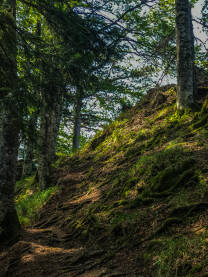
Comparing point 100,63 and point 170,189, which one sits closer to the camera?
point 170,189

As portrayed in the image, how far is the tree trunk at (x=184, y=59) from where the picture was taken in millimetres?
7262

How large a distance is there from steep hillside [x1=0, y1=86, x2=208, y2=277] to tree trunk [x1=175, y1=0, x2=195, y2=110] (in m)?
0.47

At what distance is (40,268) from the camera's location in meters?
3.89

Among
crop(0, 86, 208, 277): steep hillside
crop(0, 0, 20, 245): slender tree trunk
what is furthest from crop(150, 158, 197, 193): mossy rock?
crop(0, 0, 20, 245): slender tree trunk

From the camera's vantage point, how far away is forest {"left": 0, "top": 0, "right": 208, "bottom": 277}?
11.4 feet

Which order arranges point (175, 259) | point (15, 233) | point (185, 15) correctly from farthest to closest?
point (185, 15), point (15, 233), point (175, 259)

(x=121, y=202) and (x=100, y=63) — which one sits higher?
(x=100, y=63)

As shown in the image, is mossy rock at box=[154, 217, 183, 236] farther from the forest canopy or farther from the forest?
the forest canopy

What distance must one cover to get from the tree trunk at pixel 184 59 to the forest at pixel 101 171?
0.11ft

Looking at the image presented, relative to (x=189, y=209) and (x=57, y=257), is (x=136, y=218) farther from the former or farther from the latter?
(x=57, y=257)

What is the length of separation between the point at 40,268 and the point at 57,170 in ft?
23.4

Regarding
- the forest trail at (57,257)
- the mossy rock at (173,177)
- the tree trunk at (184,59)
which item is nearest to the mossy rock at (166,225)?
the forest trail at (57,257)

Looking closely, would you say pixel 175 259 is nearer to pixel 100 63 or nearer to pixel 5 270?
pixel 5 270

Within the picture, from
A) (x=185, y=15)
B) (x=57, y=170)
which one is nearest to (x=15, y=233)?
(x=57, y=170)
